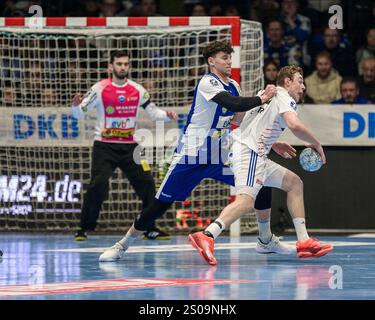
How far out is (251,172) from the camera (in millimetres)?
10438

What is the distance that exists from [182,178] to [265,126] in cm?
100

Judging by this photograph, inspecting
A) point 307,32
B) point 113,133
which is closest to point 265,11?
point 307,32

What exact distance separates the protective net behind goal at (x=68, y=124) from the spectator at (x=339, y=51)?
6.28ft

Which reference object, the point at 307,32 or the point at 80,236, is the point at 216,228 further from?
the point at 307,32

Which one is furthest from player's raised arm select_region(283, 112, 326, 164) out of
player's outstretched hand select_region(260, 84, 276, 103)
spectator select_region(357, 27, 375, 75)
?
spectator select_region(357, 27, 375, 75)

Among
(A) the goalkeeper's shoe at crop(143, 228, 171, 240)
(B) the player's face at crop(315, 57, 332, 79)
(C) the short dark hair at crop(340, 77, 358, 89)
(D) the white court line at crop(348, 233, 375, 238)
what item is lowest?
(D) the white court line at crop(348, 233, 375, 238)

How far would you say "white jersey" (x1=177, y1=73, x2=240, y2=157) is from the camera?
10.5 m

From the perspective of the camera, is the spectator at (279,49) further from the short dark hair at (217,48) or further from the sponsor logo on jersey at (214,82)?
the sponsor logo on jersey at (214,82)

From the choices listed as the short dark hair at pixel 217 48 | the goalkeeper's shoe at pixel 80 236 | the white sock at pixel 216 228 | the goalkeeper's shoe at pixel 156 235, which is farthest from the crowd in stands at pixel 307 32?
the white sock at pixel 216 228

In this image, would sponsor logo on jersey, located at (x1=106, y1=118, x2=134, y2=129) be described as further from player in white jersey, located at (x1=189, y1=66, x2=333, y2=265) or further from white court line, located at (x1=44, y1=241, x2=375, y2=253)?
player in white jersey, located at (x1=189, y1=66, x2=333, y2=265)

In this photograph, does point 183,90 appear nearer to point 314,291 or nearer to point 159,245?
point 159,245

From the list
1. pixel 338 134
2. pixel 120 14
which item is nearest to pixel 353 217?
pixel 338 134

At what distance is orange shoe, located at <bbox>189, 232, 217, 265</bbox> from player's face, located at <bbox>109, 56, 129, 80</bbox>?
3.73 m

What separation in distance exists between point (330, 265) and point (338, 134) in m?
4.49
